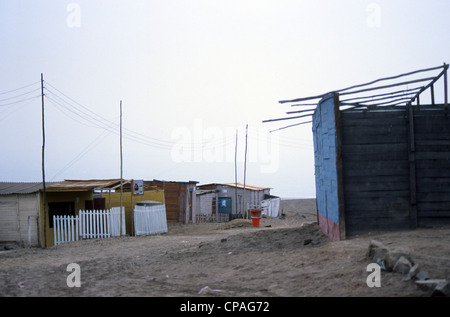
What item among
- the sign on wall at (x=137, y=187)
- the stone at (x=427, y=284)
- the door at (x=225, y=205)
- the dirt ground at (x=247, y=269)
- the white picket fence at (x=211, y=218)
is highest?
the sign on wall at (x=137, y=187)

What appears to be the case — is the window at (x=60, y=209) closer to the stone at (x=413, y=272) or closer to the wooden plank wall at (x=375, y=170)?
the wooden plank wall at (x=375, y=170)

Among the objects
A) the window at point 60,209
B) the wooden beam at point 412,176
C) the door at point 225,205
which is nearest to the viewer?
the wooden beam at point 412,176

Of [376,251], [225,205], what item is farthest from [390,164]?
[225,205]

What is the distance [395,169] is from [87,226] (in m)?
14.0

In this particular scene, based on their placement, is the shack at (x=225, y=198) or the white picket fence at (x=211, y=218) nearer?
the white picket fence at (x=211, y=218)

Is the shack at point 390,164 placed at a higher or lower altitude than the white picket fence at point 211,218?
higher

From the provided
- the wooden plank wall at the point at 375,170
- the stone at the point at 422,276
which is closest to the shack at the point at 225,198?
the wooden plank wall at the point at 375,170

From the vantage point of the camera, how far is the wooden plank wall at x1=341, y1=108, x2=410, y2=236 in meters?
9.11

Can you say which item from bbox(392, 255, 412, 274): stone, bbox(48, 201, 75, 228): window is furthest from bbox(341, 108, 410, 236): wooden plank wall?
bbox(48, 201, 75, 228): window

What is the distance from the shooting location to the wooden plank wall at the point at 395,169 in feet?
29.7

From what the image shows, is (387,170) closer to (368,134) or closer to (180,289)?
(368,134)

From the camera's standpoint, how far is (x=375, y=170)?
920cm

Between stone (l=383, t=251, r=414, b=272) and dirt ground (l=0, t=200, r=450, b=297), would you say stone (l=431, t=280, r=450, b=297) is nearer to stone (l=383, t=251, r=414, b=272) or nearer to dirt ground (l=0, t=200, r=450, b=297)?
dirt ground (l=0, t=200, r=450, b=297)

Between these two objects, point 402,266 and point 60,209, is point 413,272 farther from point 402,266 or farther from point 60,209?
point 60,209
